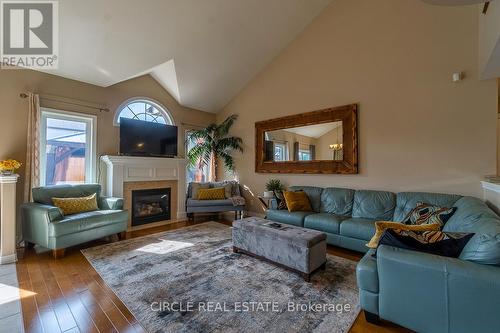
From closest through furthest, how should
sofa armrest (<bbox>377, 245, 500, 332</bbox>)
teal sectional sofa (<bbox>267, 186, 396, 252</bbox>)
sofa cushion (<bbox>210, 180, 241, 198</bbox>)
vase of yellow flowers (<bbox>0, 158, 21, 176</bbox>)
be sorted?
1. sofa armrest (<bbox>377, 245, 500, 332</bbox>)
2. vase of yellow flowers (<bbox>0, 158, 21, 176</bbox>)
3. teal sectional sofa (<bbox>267, 186, 396, 252</bbox>)
4. sofa cushion (<bbox>210, 180, 241, 198</bbox>)

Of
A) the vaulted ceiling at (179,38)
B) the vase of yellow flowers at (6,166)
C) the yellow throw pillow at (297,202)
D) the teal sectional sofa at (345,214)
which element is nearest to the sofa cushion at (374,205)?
the teal sectional sofa at (345,214)

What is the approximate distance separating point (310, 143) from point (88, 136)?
4.26 meters

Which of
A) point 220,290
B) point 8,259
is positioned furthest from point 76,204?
point 220,290

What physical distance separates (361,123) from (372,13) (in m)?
1.84

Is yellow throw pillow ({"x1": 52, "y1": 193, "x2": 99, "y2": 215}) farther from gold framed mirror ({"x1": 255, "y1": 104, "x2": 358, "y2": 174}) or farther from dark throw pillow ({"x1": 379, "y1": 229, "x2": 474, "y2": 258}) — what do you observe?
dark throw pillow ({"x1": 379, "y1": 229, "x2": 474, "y2": 258})

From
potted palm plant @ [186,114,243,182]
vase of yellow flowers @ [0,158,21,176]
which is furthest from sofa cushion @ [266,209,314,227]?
vase of yellow flowers @ [0,158,21,176]

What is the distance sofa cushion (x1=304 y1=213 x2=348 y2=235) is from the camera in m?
3.29

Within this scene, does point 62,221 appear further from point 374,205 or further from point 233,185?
point 374,205

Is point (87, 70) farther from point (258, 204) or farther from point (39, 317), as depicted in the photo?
point (258, 204)

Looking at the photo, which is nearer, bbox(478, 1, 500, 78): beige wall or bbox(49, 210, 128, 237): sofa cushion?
bbox(478, 1, 500, 78): beige wall

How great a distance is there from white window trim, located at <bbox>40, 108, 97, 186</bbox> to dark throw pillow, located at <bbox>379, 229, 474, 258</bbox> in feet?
15.3

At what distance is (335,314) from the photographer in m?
1.86

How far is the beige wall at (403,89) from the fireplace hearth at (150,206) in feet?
9.53

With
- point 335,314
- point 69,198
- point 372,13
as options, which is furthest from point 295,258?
point 372,13
